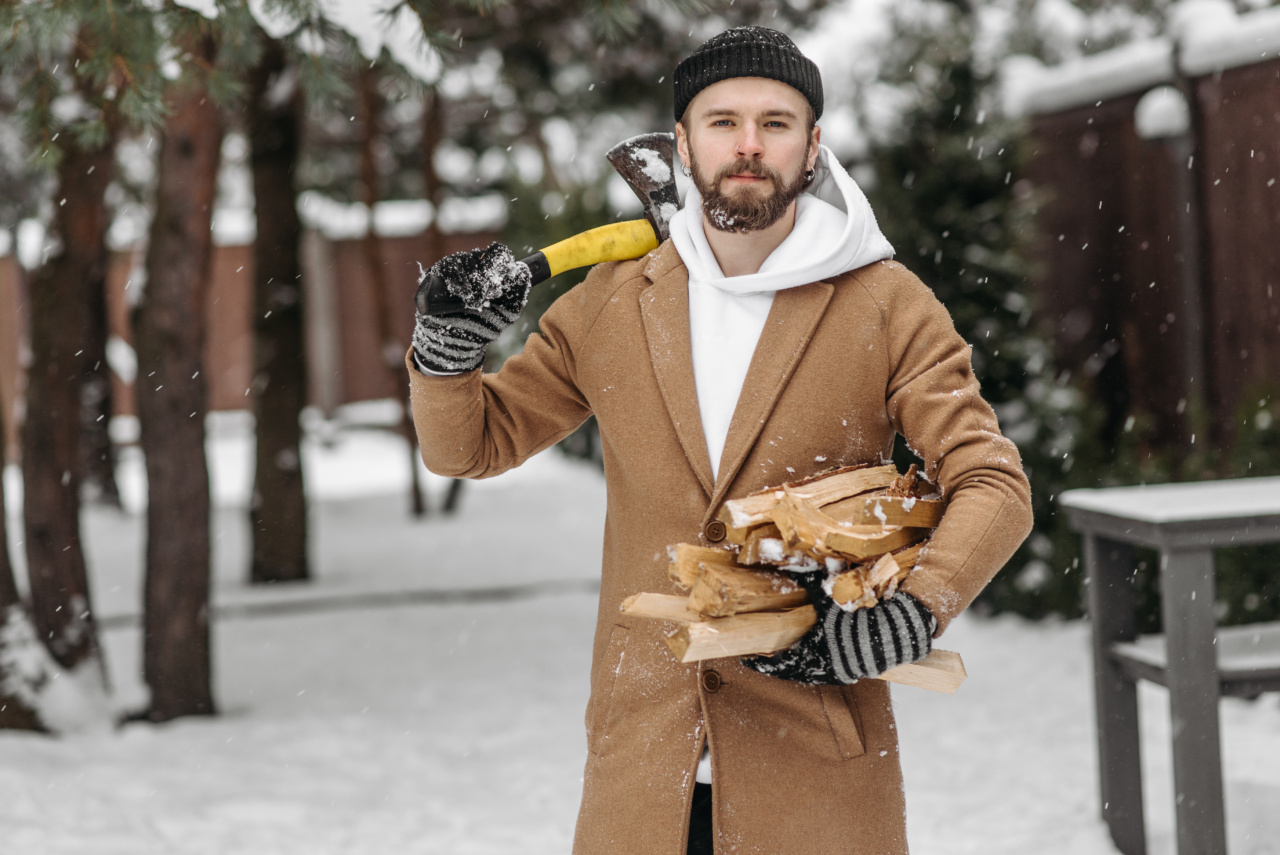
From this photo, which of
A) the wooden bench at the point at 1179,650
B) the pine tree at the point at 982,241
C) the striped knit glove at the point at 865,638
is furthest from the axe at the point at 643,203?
the pine tree at the point at 982,241

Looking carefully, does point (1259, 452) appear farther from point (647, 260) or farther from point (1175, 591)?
point (647, 260)

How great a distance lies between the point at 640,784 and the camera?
203 cm

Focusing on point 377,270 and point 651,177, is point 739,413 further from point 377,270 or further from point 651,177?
point 377,270

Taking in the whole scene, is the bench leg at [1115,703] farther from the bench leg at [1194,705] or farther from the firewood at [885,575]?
the firewood at [885,575]

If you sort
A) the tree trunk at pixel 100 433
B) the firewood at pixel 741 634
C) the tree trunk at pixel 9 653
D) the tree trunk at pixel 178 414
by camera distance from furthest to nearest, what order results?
the tree trunk at pixel 100 433 < the tree trunk at pixel 178 414 < the tree trunk at pixel 9 653 < the firewood at pixel 741 634

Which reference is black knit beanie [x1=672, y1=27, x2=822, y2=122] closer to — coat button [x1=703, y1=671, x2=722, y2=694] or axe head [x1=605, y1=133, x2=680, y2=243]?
axe head [x1=605, y1=133, x2=680, y2=243]

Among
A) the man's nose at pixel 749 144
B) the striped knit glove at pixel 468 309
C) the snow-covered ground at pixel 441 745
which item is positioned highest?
the man's nose at pixel 749 144

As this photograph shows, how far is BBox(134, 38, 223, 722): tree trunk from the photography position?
5.28m

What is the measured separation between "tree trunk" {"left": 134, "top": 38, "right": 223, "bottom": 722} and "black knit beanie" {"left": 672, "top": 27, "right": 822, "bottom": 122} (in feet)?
12.3

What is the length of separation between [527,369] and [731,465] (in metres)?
0.42

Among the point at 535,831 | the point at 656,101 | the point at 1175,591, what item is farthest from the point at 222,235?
the point at 1175,591

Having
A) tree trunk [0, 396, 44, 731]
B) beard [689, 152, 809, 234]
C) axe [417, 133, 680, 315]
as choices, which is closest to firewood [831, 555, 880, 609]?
beard [689, 152, 809, 234]

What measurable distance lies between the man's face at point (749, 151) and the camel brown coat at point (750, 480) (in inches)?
6.1

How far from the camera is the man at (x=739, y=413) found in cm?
198
